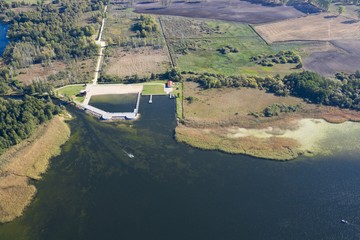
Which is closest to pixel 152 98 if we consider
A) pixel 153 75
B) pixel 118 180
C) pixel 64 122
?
pixel 153 75

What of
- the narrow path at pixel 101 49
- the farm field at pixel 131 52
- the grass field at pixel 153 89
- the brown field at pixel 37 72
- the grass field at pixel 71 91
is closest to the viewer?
the grass field at pixel 71 91

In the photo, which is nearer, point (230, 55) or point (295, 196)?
point (295, 196)

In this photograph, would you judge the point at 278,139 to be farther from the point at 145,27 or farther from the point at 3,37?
the point at 3,37

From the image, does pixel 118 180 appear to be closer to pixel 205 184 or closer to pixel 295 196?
pixel 205 184

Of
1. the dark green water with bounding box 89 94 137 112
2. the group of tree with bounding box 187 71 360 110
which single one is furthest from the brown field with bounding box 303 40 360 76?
the dark green water with bounding box 89 94 137 112

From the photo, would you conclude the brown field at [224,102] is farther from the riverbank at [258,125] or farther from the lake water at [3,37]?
the lake water at [3,37]

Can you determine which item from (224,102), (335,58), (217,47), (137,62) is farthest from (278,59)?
(137,62)

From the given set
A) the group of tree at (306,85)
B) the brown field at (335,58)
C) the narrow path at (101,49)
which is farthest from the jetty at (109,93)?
the brown field at (335,58)
